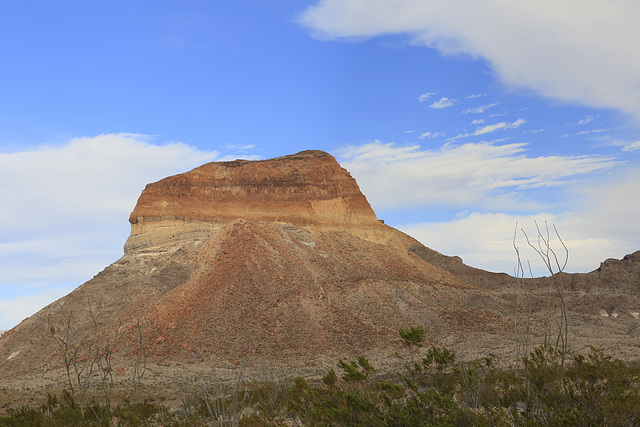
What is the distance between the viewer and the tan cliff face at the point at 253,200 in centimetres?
7162

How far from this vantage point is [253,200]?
74188 mm

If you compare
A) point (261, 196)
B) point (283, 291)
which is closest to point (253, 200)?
point (261, 196)

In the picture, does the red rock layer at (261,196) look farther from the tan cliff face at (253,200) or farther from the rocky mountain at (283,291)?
the rocky mountain at (283,291)

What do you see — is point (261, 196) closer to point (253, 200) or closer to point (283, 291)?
point (253, 200)

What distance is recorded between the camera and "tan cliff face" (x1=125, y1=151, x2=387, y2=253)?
71.6 meters

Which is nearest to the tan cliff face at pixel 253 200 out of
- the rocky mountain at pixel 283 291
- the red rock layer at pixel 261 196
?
the red rock layer at pixel 261 196

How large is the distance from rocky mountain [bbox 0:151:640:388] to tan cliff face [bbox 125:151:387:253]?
15 cm

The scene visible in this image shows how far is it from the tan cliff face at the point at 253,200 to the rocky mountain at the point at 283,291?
146 mm

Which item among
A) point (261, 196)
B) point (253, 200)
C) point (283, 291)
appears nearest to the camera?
point (283, 291)

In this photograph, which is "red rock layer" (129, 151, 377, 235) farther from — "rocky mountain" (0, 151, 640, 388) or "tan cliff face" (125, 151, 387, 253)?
"rocky mountain" (0, 151, 640, 388)

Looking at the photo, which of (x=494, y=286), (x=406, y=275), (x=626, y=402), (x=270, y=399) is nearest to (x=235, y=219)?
(x=406, y=275)

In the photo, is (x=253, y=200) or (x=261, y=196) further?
(x=261, y=196)

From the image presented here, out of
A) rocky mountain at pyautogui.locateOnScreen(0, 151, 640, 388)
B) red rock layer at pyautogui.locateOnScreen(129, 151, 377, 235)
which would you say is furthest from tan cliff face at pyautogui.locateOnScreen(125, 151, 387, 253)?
rocky mountain at pyautogui.locateOnScreen(0, 151, 640, 388)

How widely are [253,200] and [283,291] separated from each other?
68.6 feet
